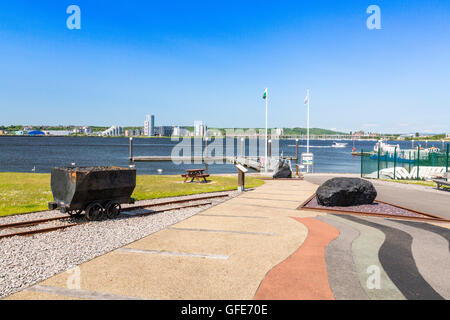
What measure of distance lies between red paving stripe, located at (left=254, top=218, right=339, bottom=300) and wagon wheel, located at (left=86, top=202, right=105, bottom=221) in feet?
23.3

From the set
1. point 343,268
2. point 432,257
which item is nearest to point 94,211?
point 343,268

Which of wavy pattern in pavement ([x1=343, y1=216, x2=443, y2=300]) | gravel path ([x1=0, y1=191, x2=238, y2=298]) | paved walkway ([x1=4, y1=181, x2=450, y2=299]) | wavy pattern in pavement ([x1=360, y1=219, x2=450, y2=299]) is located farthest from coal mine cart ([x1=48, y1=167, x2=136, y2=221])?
wavy pattern in pavement ([x1=360, y1=219, x2=450, y2=299])

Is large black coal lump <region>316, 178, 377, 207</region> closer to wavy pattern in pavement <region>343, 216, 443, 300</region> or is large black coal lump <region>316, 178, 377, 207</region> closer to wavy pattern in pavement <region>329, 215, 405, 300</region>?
wavy pattern in pavement <region>329, 215, 405, 300</region>

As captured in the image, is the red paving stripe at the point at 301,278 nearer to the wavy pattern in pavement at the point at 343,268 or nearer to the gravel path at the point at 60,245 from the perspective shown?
the wavy pattern in pavement at the point at 343,268

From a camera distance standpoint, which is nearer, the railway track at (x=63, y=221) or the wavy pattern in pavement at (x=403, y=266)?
the wavy pattern in pavement at (x=403, y=266)

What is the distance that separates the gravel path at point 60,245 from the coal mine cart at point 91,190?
0.58 metres

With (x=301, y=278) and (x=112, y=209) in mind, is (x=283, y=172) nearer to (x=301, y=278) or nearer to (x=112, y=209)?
(x=112, y=209)

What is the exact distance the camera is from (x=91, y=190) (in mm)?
10375

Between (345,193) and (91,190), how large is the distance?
10.4m

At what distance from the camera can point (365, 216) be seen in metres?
11.9

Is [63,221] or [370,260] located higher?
[370,260]

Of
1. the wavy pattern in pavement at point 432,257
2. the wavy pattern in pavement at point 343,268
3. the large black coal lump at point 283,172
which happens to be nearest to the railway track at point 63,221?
the wavy pattern in pavement at point 343,268

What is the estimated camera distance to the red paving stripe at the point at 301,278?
5113 millimetres

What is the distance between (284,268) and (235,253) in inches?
56.0
